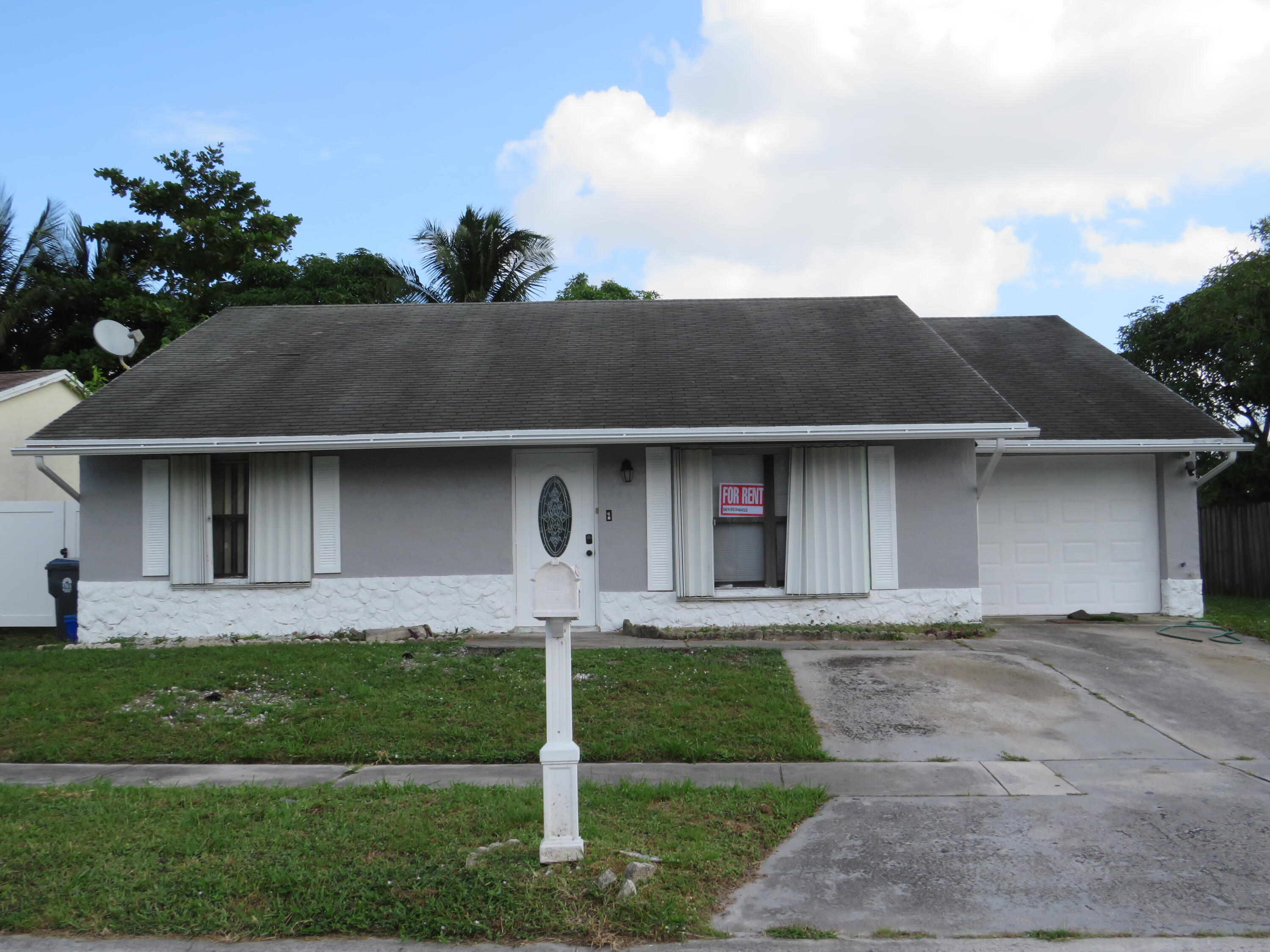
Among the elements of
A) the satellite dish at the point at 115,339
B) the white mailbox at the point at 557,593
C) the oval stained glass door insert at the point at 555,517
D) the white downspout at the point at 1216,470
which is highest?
the satellite dish at the point at 115,339

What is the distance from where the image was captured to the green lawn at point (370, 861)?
4047mm

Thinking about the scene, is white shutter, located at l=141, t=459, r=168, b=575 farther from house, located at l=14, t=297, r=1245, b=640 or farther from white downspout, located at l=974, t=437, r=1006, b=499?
white downspout, located at l=974, t=437, r=1006, b=499

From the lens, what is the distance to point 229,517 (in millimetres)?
11539

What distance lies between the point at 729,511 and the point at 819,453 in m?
1.33

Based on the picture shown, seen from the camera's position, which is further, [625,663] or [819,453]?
[819,453]

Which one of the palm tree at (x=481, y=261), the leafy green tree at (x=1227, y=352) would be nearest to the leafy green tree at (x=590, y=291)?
the palm tree at (x=481, y=261)

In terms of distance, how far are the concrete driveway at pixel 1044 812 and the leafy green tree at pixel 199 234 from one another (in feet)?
78.6

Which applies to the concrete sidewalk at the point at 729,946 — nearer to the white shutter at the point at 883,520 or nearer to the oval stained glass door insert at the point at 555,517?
the oval stained glass door insert at the point at 555,517

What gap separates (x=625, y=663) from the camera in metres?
9.13

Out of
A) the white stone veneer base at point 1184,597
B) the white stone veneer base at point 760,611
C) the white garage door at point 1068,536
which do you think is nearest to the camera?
the white stone veneer base at point 760,611

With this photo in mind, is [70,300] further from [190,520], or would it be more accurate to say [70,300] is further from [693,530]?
[693,530]

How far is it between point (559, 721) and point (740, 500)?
7.13m

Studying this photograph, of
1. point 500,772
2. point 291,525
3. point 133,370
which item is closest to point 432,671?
point 500,772

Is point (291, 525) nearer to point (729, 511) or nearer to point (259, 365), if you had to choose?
point (259, 365)
